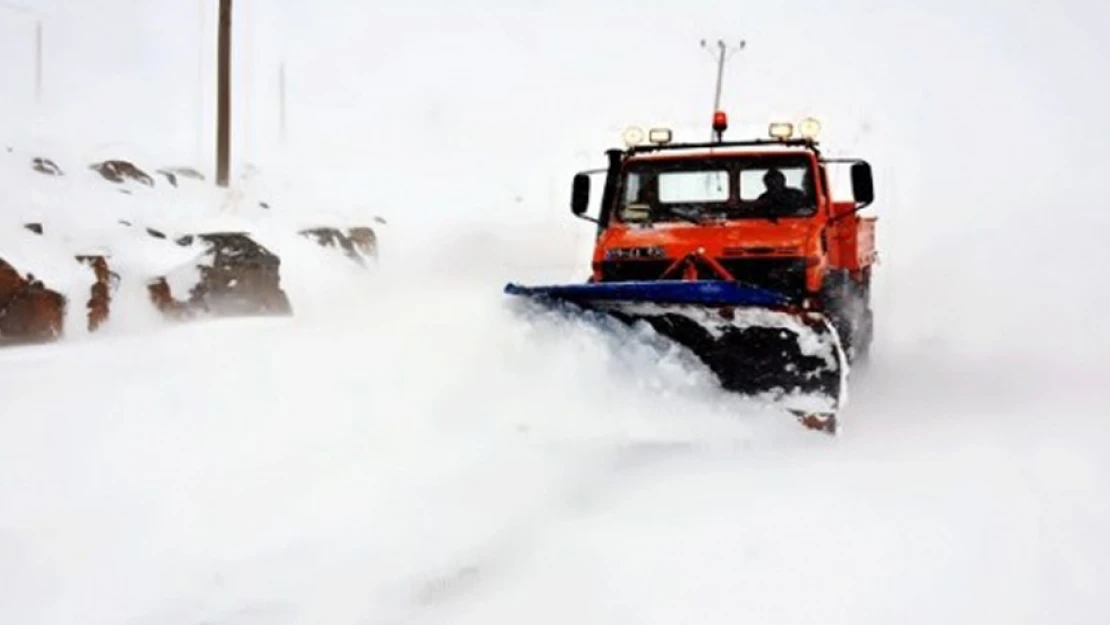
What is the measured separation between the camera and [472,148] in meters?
51.8

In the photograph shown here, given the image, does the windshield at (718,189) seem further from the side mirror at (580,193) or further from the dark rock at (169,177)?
the dark rock at (169,177)

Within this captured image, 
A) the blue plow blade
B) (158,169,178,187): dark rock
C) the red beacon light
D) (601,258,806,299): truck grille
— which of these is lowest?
the blue plow blade

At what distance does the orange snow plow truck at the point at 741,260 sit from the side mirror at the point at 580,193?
10mm

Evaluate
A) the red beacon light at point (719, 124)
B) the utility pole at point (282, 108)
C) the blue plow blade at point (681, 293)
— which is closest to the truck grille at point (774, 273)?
the blue plow blade at point (681, 293)

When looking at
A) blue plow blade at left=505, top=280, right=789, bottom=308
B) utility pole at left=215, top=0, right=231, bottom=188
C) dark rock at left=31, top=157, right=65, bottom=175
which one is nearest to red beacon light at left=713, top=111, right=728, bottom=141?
blue plow blade at left=505, top=280, right=789, bottom=308

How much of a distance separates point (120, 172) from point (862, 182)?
578 inches

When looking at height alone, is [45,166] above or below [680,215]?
above

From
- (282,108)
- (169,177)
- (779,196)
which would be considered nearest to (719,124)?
(779,196)

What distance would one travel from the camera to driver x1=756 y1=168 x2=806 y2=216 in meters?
7.02

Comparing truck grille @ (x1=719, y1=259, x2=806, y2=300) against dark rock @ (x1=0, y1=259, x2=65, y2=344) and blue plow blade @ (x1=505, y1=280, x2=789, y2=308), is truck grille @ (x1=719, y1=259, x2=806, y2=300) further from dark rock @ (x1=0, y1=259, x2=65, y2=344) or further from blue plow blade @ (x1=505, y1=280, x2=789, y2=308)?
dark rock @ (x1=0, y1=259, x2=65, y2=344)

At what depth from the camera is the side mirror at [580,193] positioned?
22.6 ft

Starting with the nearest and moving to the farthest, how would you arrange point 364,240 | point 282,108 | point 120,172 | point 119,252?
1. point 119,252
2. point 120,172
3. point 364,240
4. point 282,108

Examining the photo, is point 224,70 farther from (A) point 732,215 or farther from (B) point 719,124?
(A) point 732,215

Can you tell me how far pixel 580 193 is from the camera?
694 centimetres
